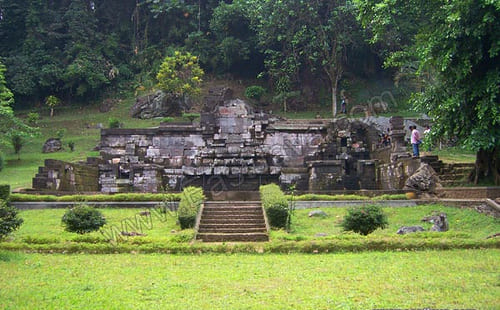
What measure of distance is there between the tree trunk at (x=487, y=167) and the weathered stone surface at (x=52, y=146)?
25191mm

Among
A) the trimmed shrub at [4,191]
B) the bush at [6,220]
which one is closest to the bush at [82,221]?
the bush at [6,220]

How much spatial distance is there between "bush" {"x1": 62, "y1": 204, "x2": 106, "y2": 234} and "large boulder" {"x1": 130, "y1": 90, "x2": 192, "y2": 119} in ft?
83.5

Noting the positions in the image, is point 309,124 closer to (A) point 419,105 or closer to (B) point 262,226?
(A) point 419,105

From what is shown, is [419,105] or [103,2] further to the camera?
[103,2]

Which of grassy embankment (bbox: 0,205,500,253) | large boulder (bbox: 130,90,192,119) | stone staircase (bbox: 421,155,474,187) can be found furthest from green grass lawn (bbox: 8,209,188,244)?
large boulder (bbox: 130,90,192,119)

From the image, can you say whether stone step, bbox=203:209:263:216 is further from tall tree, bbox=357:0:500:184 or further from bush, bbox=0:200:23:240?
tall tree, bbox=357:0:500:184

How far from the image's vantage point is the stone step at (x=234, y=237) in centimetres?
1359

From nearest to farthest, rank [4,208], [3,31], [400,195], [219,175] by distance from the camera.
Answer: [4,208] → [400,195] → [219,175] → [3,31]

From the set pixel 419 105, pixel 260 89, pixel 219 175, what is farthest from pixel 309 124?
pixel 260 89

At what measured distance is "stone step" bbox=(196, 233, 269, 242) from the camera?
13.6 metres

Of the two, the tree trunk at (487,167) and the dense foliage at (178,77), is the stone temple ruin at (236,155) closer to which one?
the tree trunk at (487,167)

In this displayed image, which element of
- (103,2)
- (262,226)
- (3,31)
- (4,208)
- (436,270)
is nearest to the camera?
(436,270)

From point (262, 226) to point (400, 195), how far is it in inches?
233

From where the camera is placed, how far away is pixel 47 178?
21188 mm
